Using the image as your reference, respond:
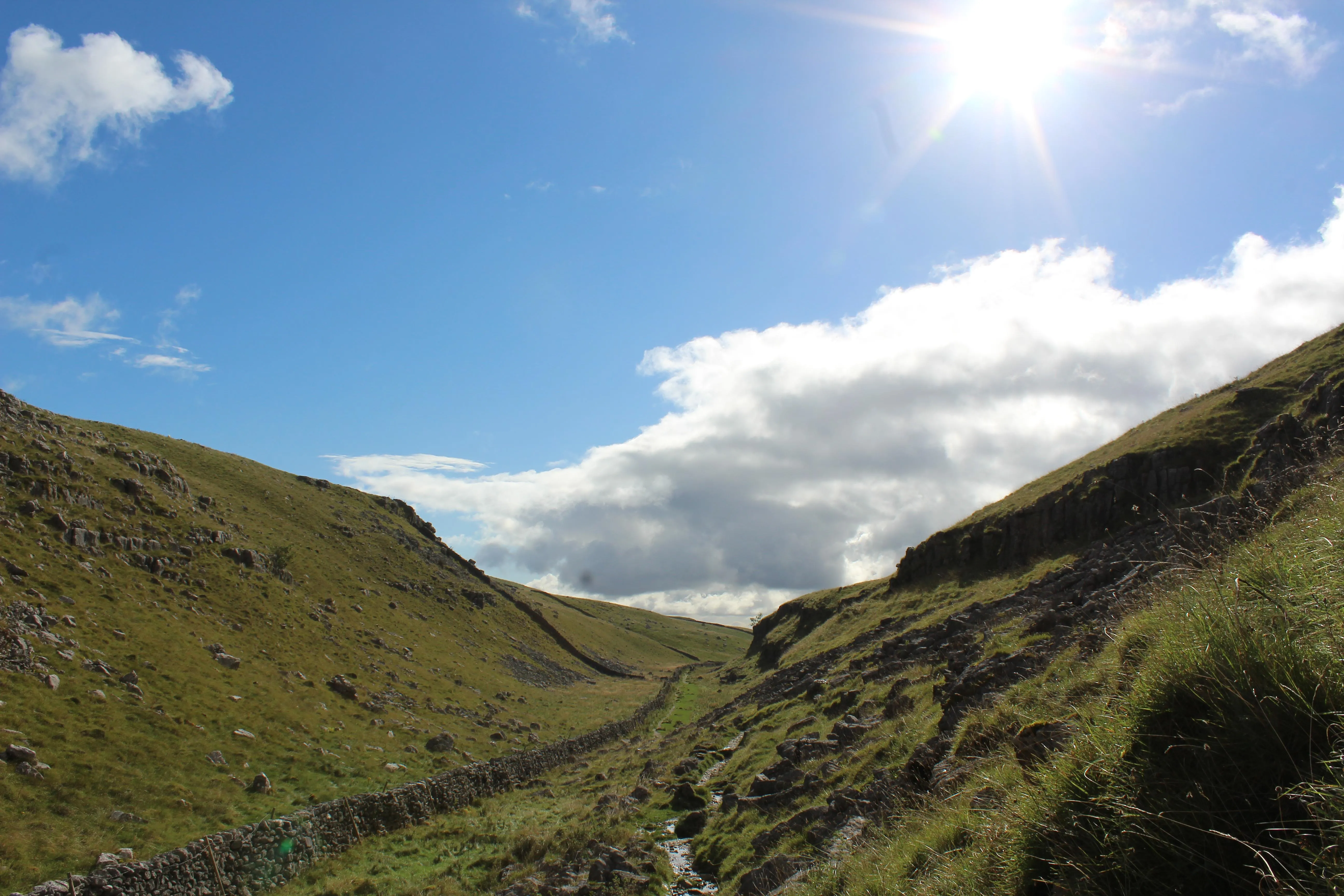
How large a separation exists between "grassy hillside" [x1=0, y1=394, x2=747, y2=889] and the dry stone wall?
2342mm

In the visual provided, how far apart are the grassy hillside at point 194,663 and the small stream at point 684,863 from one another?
1733 cm

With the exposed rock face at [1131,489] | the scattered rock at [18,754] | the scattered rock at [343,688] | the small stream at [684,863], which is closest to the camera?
the small stream at [684,863]

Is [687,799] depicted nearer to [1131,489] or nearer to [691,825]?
[691,825]

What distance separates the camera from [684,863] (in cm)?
1855

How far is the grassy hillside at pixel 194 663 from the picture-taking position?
23203 mm

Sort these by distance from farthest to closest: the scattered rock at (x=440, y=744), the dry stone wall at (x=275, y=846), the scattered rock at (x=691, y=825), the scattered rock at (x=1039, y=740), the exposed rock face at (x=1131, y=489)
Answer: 1. the scattered rock at (x=440, y=744)
2. the exposed rock face at (x=1131, y=489)
3. the scattered rock at (x=691, y=825)
4. the dry stone wall at (x=275, y=846)
5. the scattered rock at (x=1039, y=740)

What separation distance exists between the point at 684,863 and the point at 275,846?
49.0ft

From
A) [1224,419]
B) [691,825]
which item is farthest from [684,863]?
[1224,419]

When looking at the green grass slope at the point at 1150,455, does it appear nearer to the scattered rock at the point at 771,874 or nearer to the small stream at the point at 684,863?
the small stream at the point at 684,863

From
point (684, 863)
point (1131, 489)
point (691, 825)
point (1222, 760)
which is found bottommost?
point (691, 825)

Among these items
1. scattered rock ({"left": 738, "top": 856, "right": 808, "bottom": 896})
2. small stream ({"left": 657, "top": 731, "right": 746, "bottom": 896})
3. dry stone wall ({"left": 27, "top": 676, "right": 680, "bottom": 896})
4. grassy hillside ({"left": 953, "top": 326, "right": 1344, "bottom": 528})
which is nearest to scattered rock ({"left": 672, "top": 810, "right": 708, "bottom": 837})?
small stream ({"left": 657, "top": 731, "right": 746, "bottom": 896})

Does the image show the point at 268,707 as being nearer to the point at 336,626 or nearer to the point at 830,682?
the point at 336,626

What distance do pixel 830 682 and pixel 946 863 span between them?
27978mm

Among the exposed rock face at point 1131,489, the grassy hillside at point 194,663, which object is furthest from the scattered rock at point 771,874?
the exposed rock face at point 1131,489
